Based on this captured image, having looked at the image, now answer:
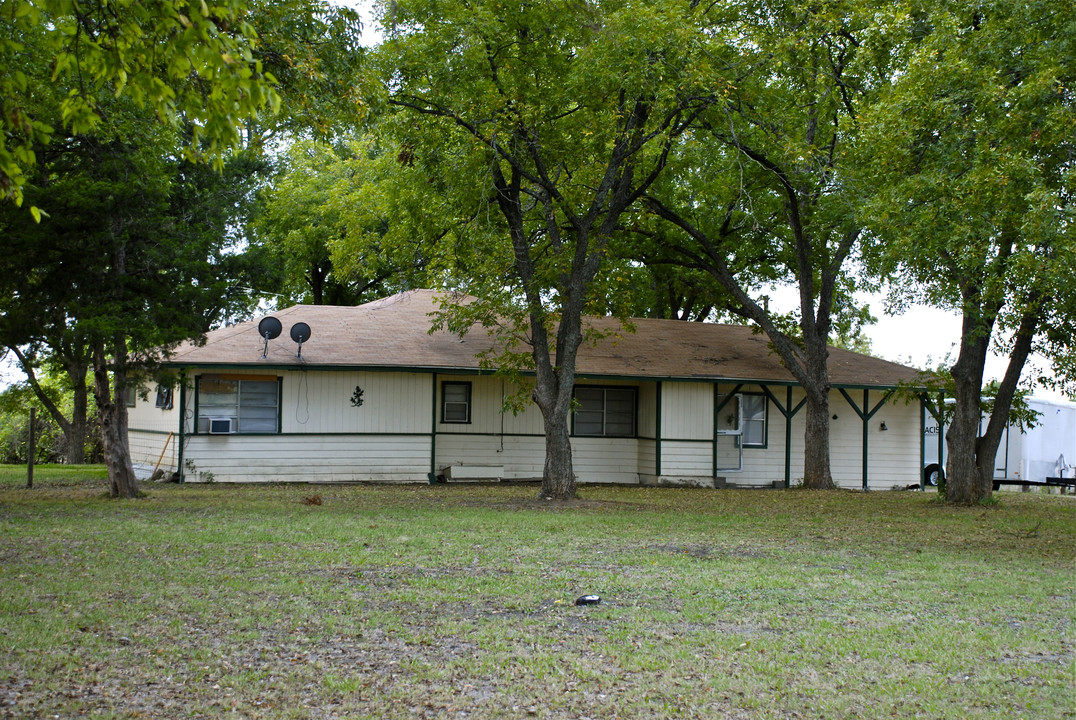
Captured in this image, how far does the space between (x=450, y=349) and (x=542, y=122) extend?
23.1 ft

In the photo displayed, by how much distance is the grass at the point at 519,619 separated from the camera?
5355mm

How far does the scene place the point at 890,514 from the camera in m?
16.3

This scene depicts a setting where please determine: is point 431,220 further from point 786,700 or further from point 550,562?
point 786,700

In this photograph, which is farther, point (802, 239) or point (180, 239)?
point (802, 239)

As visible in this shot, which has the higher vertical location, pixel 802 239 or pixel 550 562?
pixel 802 239

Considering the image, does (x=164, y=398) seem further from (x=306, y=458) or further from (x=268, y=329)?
(x=306, y=458)

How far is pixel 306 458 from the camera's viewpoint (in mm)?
20609

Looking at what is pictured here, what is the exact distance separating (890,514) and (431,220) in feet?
32.2

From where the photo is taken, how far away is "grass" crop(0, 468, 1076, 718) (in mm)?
5355

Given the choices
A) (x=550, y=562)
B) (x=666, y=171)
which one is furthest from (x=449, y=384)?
(x=550, y=562)

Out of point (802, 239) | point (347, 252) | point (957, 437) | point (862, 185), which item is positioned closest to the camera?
point (862, 185)

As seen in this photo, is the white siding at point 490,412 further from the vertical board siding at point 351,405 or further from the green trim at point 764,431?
the green trim at point 764,431

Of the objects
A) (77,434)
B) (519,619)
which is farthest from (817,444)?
(77,434)

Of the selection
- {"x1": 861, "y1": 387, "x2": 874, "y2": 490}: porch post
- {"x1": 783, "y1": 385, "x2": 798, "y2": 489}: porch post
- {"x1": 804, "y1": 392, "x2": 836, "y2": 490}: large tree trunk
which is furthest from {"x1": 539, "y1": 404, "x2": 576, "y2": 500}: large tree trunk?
{"x1": 861, "y1": 387, "x2": 874, "y2": 490}: porch post
